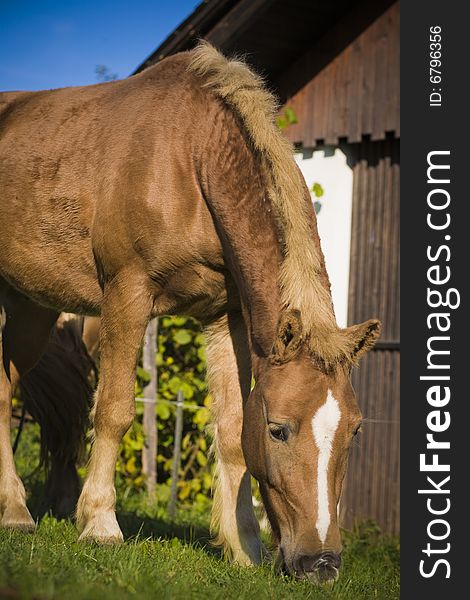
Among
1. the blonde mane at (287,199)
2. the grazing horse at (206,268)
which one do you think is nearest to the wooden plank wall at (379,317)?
the grazing horse at (206,268)

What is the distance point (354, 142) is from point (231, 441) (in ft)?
18.2

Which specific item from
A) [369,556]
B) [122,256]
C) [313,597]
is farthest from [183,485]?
[313,597]

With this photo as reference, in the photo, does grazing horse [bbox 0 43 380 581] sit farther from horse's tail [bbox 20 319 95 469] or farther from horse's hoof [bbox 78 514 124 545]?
horse's tail [bbox 20 319 95 469]

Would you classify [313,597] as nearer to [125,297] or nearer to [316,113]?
[125,297]

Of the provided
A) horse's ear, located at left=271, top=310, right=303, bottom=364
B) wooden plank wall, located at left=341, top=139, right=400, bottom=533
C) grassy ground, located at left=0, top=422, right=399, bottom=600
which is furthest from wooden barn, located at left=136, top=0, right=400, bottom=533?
horse's ear, located at left=271, top=310, right=303, bottom=364

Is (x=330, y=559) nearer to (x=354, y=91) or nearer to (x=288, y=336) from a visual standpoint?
(x=288, y=336)

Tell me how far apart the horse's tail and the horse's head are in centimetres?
319

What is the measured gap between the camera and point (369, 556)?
305 inches

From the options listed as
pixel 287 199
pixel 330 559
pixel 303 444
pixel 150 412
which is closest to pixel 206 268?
pixel 287 199

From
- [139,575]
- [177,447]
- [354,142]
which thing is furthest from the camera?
[354,142]

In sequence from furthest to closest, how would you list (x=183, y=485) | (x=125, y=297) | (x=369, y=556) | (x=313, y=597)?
(x=183, y=485), (x=369, y=556), (x=125, y=297), (x=313, y=597)

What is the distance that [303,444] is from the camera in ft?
13.4

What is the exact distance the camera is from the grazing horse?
419cm

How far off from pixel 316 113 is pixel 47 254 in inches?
217
